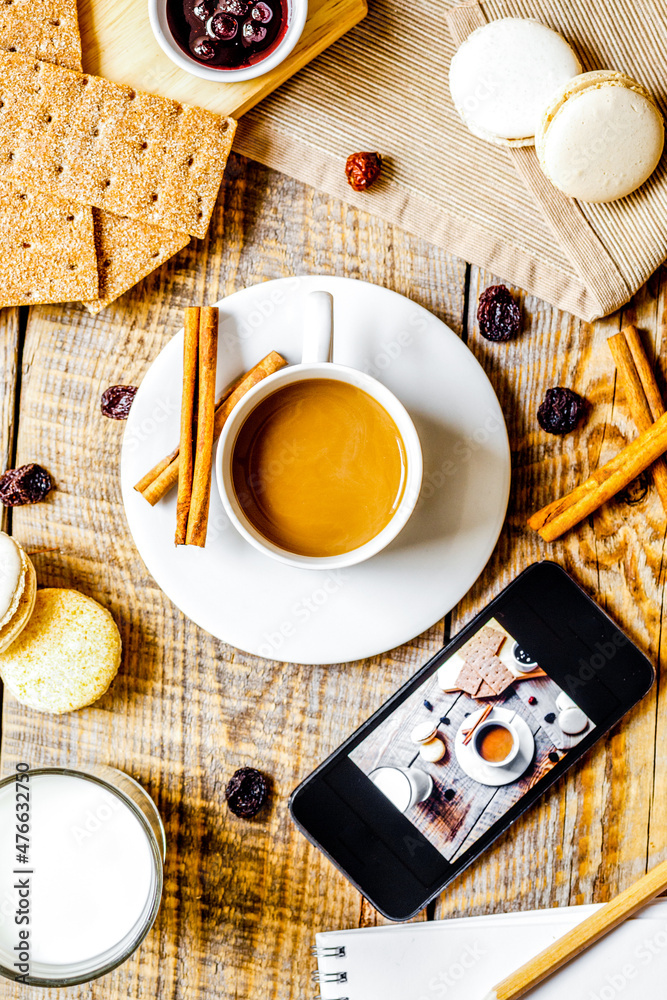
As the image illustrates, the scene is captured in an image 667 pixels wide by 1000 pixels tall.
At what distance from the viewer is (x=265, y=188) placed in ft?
3.59

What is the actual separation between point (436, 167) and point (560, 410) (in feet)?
1.20

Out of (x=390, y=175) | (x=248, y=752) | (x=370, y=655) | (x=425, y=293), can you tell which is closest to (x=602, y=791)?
(x=370, y=655)

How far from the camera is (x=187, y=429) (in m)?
0.99

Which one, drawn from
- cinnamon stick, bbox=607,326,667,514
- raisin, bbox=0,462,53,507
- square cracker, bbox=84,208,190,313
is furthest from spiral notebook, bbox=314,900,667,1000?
square cracker, bbox=84,208,190,313

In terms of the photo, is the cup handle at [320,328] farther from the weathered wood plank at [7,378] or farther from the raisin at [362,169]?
the weathered wood plank at [7,378]

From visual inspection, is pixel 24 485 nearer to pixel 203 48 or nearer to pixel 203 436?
pixel 203 436

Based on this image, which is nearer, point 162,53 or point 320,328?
point 320,328

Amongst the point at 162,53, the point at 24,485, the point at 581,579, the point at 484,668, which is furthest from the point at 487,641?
the point at 162,53

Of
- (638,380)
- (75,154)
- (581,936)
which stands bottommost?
(581,936)

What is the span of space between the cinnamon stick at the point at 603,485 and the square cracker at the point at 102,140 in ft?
2.07

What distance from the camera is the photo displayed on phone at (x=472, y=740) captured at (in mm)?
1069

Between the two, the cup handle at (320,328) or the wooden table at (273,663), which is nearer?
the cup handle at (320,328)

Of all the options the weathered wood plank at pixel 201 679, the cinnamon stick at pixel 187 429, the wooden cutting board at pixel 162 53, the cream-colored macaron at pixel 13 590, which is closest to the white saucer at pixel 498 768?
the weathered wood plank at pixel 201 679

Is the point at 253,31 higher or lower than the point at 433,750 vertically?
higher
